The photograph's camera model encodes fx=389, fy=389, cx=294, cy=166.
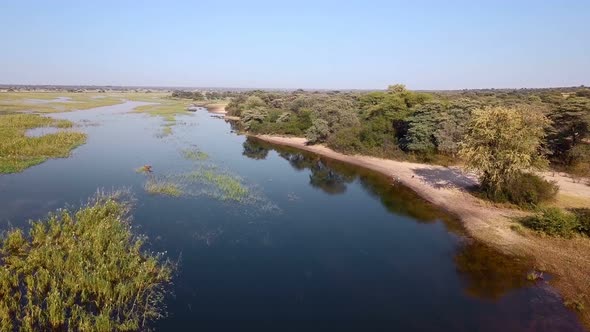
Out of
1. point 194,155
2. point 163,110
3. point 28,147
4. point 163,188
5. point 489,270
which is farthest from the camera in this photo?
point 163,110

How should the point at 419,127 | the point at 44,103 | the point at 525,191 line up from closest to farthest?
1. the point at 525,191
2. the point at 419,127
3. the point at 44,103

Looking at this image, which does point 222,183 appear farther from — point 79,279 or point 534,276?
point 534,276

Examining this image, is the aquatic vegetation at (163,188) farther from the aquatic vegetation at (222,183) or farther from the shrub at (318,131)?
the shrub at (318,131)

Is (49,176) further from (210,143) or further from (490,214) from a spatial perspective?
(490,214)

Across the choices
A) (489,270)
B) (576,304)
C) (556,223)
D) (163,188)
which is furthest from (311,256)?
(556,223)

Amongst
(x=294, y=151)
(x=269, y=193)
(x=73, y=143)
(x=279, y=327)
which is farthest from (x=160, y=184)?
(x=294, y=151)

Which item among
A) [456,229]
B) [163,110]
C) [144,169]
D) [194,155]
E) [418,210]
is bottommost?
[456,229]

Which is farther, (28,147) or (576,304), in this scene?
(28,147)

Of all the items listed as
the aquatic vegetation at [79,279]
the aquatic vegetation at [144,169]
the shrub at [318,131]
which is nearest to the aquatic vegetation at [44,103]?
the aquatic vegetation at [144,169]
